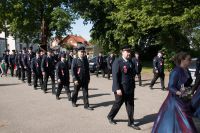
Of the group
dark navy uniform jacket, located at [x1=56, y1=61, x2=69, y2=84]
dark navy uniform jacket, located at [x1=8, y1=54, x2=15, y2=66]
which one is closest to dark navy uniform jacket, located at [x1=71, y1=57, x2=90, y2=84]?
dark navy uniform jacket, located at [x1=56, y1=61, x2=69, y2=84]

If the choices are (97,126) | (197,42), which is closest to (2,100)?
(97,126)

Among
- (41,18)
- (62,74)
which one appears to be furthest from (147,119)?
(41,18)

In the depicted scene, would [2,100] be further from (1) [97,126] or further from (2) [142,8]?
(2) [142,8]

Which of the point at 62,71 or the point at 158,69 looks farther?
the point at 158,69

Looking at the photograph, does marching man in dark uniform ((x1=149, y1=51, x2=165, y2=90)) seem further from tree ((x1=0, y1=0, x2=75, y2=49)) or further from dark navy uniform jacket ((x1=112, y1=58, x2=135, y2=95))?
tree ((x1=0, y1=0, x2=75, y2=49))

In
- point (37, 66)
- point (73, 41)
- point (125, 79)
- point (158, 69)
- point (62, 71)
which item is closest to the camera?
point (125, 79)

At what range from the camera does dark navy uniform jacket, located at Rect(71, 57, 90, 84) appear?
1199 centimetres

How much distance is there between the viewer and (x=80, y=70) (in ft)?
39.6

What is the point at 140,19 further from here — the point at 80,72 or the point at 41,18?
the point at 41,18

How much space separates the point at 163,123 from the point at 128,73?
2.43 m

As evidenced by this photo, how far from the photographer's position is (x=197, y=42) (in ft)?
125

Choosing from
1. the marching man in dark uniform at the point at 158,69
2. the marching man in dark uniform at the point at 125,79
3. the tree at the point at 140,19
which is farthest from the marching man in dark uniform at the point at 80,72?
the tree at the point at 140,19

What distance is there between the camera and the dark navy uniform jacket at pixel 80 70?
39.3 ft

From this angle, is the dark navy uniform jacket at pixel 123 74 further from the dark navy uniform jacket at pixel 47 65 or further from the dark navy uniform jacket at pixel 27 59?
the dark navy uniform jacket at pixel 27 59
